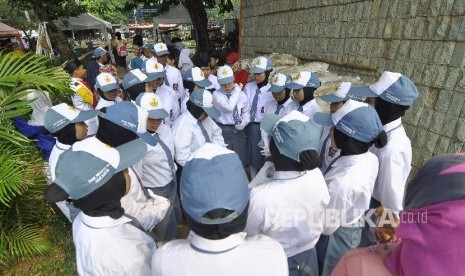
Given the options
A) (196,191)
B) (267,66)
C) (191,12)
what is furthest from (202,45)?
(196,191)

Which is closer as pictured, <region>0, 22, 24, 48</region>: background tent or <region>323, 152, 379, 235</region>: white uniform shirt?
<region>323, 152, 379, 235</region>: white uniform shirt

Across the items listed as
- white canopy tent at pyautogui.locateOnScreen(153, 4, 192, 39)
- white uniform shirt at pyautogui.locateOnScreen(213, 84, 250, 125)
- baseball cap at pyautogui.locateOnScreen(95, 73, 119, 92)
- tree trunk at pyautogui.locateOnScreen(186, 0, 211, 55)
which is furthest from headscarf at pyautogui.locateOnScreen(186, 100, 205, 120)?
white canopy tent at pyautogui.locateOnScreen(153, 4, 192, 39)

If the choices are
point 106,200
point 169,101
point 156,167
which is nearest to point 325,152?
point 156,167

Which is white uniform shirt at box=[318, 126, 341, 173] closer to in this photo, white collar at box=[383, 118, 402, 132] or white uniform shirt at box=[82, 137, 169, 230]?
white collar at box=[383, 118, 402, 132]

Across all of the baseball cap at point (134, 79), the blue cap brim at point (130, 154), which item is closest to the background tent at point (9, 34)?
the baseball cap at point (134, 79)

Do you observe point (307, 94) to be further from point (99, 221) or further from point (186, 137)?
point (99, 221)

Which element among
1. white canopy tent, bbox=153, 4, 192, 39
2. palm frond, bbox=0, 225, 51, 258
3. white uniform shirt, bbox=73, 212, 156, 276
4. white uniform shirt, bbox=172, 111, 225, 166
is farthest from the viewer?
white canopy tent, bbox=153, 4, 192, 39

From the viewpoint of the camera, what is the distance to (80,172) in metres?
1.38

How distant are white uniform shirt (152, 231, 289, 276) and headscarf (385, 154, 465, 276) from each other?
0.53m

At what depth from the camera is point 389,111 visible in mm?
2590

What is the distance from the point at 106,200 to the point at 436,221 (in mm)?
1336

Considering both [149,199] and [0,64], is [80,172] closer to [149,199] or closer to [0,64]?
[149,199]

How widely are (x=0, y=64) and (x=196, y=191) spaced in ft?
9.84

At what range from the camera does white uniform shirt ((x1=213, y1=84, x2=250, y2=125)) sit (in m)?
4.39
